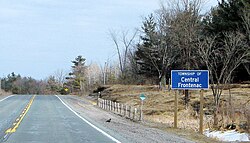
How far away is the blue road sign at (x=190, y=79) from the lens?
2336 centimetres

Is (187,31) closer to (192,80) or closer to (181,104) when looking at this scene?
(181,104)

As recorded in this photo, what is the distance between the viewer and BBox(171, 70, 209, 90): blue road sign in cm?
2336

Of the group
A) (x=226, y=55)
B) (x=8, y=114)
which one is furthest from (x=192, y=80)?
(x=8, y=114)

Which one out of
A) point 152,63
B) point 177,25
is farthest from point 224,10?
point 152,63

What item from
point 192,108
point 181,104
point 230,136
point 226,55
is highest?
point 226,55

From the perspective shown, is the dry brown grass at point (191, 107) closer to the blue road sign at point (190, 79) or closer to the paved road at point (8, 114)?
the blue road sign at point (190, 79)

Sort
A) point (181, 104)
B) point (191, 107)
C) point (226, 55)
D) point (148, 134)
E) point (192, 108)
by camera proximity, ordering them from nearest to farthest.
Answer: point (148, 134)
point (226, 55)
point (192, 108)
point (191, 107)
point (181, 104)

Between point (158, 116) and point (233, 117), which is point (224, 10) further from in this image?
point (233, 117)

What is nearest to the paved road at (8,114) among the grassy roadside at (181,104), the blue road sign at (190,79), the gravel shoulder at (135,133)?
the gravel shoulder at (135,133)

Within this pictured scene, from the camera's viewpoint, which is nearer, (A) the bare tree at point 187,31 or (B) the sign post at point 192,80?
(B) the sign post at point 192,80

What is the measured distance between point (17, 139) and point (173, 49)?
1944 inches

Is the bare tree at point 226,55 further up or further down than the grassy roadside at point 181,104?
further up

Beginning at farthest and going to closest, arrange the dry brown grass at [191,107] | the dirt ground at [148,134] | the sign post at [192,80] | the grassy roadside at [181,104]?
the grassy roadside at [181,104] → the dry brown grass at [191,107] → the sign post at [192,80] → the dirt ground at [148,134]

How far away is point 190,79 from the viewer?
2383 cm
